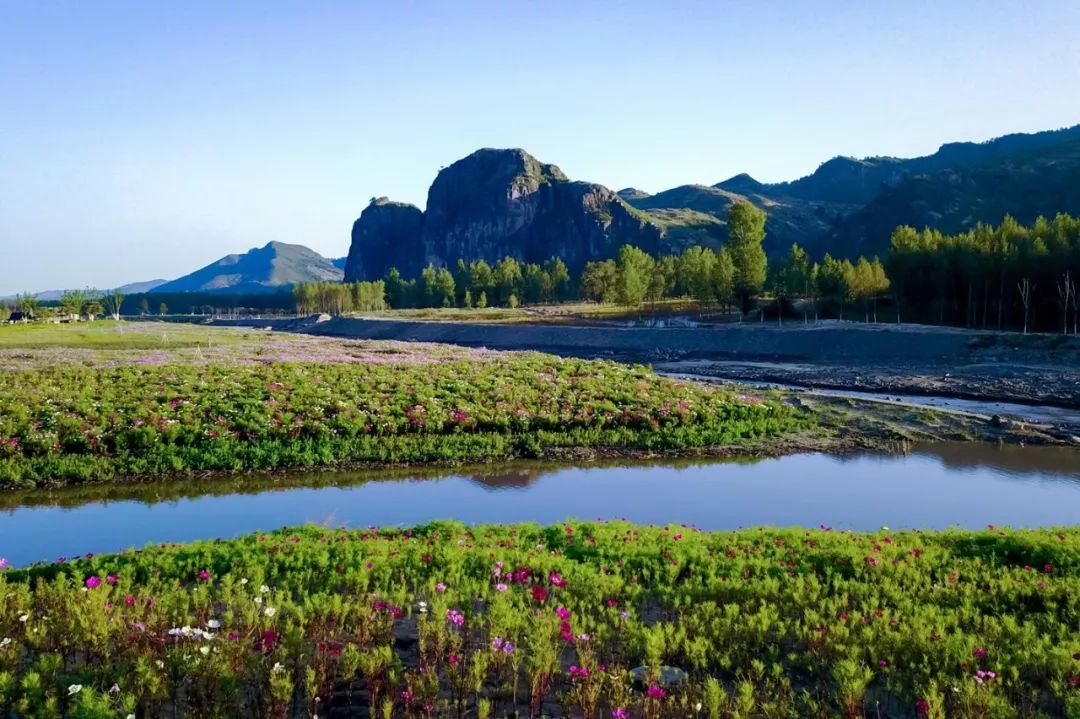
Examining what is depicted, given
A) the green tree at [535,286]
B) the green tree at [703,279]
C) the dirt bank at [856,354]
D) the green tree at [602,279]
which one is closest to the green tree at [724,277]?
the green tree at [703,279]

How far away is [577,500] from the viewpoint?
22.6m

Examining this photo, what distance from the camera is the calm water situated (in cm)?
1966

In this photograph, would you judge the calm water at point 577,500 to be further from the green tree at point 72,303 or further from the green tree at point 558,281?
the green tree at point 558,281

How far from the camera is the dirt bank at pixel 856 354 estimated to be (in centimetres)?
4928

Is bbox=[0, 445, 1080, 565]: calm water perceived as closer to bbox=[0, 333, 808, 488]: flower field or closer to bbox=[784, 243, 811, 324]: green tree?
bbox=[0, 333, 808, 488]: flower field

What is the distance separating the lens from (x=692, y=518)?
20.5 meters

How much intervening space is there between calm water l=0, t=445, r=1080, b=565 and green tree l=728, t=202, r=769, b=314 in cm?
7914

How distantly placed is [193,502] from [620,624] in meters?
17.2

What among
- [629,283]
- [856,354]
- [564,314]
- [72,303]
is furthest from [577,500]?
[72,303]

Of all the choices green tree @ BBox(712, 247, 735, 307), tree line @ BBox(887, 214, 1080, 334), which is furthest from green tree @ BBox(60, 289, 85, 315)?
tree line @ BBox(887, 214, 1080, 334)

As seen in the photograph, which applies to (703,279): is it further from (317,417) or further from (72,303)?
(72,303)

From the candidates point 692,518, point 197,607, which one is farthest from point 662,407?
point 197,607

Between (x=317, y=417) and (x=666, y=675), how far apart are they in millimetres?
24191

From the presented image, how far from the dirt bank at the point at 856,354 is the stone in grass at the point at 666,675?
142ft
